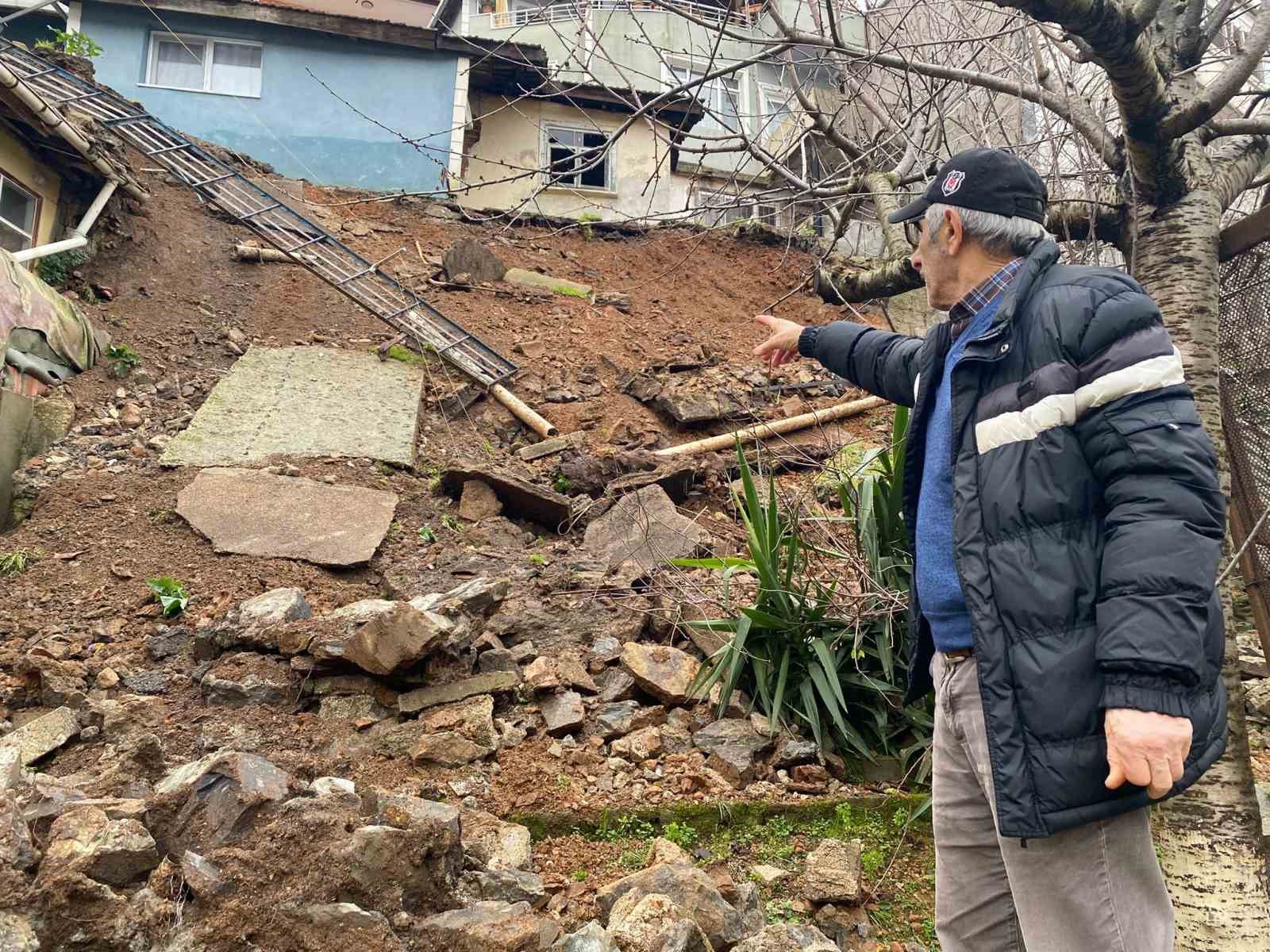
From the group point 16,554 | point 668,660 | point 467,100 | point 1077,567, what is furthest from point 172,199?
point 1077,567

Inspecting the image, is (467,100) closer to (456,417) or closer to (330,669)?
(456,417)

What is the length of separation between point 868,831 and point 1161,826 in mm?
1164

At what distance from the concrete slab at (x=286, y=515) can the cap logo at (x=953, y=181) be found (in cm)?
419

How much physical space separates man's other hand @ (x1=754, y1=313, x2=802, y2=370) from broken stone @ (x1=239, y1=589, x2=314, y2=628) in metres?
2.70

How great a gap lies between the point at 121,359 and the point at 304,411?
1990 mm

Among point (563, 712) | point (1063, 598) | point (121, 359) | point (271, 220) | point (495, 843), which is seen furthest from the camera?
point (271, 220)

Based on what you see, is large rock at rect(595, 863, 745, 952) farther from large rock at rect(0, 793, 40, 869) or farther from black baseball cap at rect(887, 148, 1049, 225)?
black baseball cap at rect(887, 148, 1049, 225)

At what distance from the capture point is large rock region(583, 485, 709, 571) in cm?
572

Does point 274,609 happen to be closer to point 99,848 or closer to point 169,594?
point 169,594

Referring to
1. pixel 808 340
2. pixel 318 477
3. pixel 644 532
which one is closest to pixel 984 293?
pixel 808 340

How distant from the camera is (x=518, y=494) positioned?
6.35 m

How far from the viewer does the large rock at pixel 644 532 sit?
572 centimetres

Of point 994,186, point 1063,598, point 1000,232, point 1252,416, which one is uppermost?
point 994,186

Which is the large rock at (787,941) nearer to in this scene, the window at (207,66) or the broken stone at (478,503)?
the broken stone at (478,503)
